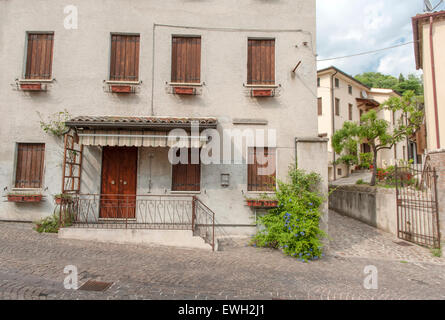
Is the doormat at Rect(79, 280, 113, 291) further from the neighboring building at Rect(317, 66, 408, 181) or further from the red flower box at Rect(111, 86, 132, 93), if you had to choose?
the neighboring building at Rect(317, 66, 408, 181)

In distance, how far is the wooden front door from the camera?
27.2 feet

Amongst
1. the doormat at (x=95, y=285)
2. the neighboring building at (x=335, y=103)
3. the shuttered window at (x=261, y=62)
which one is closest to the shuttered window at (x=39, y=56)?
the shuttered window at (x=261, y=62)

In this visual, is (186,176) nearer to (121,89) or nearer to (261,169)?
(261,169)

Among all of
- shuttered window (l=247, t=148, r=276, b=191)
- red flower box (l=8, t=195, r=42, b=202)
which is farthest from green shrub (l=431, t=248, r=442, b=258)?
red flower box (l=8, t=195, r=42, b=202)

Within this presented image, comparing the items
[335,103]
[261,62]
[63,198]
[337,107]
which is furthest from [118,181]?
[337,107]

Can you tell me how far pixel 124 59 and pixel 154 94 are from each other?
5.83 ft

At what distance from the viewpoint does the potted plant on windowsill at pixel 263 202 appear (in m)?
7.65

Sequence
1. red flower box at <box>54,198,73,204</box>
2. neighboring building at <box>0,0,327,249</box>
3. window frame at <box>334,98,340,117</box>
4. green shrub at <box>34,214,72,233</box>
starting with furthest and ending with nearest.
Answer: window frame at <box>334,98,340,117</box>
neighboring building at <box>0,0,327,249</box>
green shrub at <box>34,214,72,233</box>
red flower box at <box>54,198,73,204</box>

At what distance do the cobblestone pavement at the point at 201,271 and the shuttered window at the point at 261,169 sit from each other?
2.13m

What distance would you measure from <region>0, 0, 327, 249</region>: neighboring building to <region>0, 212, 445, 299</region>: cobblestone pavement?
5.12ft

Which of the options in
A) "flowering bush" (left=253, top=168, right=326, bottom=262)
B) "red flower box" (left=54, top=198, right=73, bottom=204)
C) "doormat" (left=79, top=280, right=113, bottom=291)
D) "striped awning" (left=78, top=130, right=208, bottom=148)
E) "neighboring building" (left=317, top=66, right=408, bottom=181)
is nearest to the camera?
"doormat" (left=79, top=280, right=113, bottom=291)

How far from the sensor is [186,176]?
8383mm

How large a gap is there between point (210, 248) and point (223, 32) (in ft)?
24.8

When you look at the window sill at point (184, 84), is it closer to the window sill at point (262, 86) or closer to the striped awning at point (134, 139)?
the window sill at point (262, 86)
